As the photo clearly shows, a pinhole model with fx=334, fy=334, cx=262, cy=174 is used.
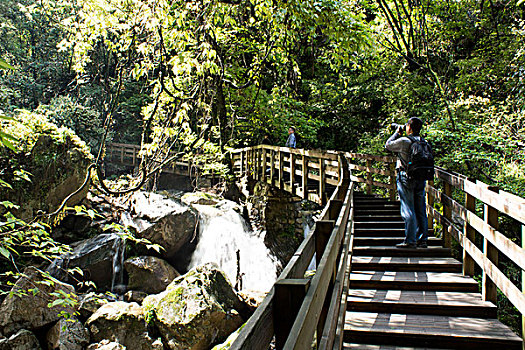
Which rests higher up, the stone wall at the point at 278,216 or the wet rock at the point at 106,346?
the stone wall at the point at 278,216

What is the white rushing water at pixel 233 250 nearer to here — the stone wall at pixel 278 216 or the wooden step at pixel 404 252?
the stone wall at pixel 278 216

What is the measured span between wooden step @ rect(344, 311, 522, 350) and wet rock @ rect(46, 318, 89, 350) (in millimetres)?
6741

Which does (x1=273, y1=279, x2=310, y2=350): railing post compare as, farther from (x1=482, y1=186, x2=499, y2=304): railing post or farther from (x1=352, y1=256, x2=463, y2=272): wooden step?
(x1=352, y1=256, x2=463, y2=272): wooden step

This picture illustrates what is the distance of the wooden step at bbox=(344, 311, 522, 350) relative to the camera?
9.44 ft

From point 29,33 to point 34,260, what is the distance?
2035 centimetres

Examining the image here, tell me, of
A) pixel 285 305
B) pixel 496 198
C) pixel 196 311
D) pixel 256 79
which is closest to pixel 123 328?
pixel 196 311

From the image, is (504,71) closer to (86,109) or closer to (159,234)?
(159,234)

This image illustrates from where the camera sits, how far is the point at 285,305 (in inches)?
56.5

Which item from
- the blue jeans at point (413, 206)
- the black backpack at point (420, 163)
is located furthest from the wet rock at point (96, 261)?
the black backpack at point (420, 163)

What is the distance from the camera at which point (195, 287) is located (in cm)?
804

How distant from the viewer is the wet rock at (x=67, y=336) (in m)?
7.35

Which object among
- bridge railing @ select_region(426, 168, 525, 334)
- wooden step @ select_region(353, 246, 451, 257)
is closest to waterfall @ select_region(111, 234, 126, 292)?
wooden step @ select_region(353, 246, 451, 257)

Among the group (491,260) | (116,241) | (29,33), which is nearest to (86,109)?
(29,33)

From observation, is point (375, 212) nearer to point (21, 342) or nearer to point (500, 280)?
point (500, 280)
